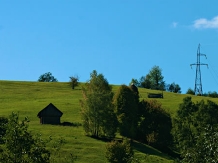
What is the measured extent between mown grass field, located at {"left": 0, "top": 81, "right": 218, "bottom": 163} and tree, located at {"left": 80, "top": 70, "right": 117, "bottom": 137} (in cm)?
194

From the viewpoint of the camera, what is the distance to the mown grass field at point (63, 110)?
65.6m

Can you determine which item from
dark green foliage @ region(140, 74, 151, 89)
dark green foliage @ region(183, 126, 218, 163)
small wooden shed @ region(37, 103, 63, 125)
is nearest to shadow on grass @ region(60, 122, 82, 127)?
small wooden shed @ region(37, 103, 63, 125)

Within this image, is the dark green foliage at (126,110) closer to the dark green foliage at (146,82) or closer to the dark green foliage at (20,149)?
the dark green foliage at (20,149)

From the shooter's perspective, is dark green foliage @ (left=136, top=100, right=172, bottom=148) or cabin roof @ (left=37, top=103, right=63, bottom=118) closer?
dark green foliage @ (left=136, top=100, right=172, bottom=148)

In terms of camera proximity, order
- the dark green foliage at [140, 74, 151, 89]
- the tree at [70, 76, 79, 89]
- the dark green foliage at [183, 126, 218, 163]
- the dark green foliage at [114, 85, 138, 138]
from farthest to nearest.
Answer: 1. the dark green foliage at [140, 74, 151, 89]
2. the tree at [70, 76, 79, 89]
3. the dark green foliage at [114, 85, 138, 138]
4. the dark green foliage at [183, 126, 218, 163]

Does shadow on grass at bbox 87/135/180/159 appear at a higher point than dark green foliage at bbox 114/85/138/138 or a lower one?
lower

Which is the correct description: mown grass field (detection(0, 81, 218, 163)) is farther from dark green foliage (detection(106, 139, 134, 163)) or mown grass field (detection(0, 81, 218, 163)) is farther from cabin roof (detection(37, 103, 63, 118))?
dark green foliage (detection(106, 139, 134, 163))

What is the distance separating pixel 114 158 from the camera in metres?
59.2

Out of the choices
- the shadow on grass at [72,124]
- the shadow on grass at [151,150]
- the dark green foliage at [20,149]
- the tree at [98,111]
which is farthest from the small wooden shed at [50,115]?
the dark green foliage at [20,149]

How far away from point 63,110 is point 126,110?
17.0 metres

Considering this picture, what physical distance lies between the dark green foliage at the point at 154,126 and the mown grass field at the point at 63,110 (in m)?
4.01

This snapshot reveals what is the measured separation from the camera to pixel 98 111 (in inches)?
3223

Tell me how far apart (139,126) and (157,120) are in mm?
3000

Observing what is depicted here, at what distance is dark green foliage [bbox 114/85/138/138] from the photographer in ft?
270
